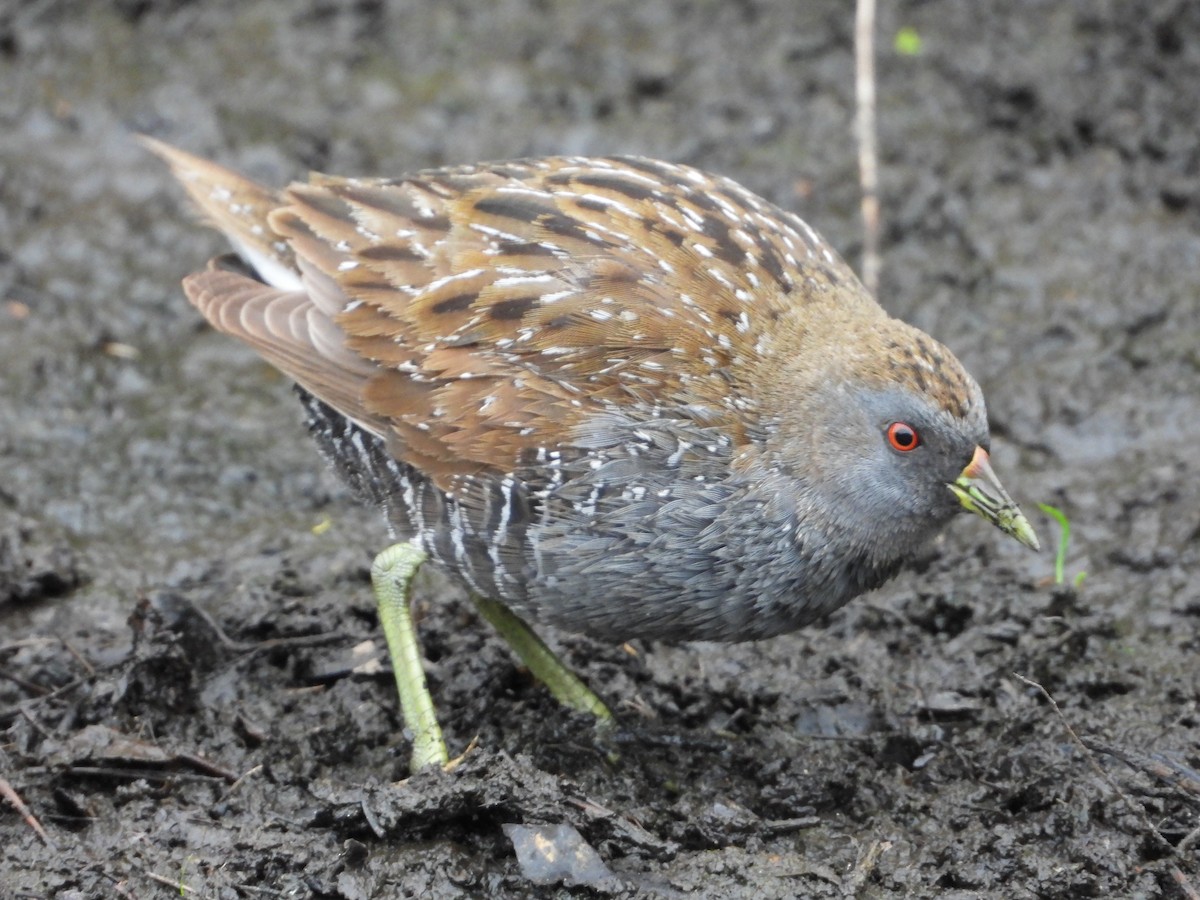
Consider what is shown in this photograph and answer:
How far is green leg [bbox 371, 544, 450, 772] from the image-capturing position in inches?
183

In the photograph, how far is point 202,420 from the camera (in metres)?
6.48

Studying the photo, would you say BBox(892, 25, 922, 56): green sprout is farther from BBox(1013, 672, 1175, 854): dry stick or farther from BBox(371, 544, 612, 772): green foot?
BBox(1013, 672, 1175, 854): dry stick

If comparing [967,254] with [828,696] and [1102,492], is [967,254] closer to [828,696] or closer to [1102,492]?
[1102,492]

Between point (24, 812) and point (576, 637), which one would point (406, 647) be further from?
point (24, 812)

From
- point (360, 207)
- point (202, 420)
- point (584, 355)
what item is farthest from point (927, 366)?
point (202, 420)

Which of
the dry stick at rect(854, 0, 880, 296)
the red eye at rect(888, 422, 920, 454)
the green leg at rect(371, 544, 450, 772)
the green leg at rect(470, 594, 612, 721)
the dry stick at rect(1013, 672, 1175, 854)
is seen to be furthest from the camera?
the dry stick at rect(854, 0, 880, 296)

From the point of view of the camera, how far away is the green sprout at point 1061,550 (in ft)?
17.7

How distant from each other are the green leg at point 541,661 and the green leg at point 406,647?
1.08ft

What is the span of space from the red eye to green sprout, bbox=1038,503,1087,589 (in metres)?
1.31

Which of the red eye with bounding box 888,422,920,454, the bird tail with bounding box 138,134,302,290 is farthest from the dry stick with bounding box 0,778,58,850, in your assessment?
the red eye with bounding box 888,422,920,454

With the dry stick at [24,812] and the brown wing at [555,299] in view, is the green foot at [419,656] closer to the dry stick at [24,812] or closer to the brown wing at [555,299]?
the brown wing at [555,299]

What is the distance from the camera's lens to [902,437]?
4.31 meters

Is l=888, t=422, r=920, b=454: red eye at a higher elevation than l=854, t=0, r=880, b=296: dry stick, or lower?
lower

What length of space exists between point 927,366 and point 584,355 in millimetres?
972
